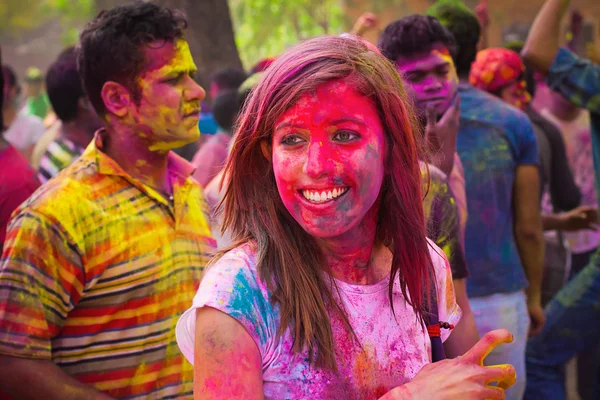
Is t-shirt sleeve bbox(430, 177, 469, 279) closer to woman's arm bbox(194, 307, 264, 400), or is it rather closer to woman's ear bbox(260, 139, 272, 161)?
woman's ear bbox(260, 139, 272, 161)

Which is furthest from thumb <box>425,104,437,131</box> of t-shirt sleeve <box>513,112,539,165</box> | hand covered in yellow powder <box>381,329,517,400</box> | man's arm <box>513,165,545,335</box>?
hand covered in yellow powder <box>381,329,517,400</box>

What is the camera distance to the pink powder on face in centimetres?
352

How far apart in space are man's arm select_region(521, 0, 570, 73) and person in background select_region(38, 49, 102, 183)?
8.85ft

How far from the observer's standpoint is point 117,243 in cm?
284

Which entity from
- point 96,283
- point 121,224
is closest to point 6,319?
point 96,283

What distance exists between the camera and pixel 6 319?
2.64 metres

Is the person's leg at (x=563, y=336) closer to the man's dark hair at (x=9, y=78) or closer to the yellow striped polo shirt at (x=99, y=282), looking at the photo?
the yellow striped polo shirt at (x=99, y=282)

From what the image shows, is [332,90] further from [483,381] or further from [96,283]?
[96,283]

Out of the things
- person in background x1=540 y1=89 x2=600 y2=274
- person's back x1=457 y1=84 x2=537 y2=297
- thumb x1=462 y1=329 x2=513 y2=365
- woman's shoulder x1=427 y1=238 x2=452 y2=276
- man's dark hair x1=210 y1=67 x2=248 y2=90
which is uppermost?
man's dark hair x1=210 y1=67 x2=248 y2=90

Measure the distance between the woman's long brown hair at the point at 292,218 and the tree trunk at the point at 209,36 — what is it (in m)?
5.57

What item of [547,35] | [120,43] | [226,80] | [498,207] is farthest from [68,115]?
[547,35]

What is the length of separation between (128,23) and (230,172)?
1.45 metres

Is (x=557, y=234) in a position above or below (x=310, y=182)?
below

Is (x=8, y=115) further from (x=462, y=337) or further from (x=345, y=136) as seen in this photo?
(x=345, y=136)
